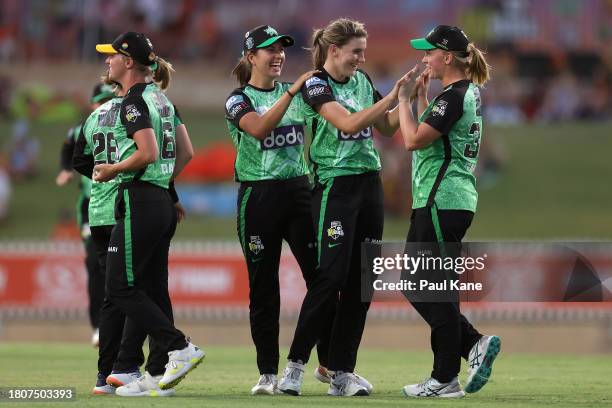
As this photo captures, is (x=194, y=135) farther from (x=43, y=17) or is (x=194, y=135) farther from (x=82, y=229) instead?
(x=82, y=229)

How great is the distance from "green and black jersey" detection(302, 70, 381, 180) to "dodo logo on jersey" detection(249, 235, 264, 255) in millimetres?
553

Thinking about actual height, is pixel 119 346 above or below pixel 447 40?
below

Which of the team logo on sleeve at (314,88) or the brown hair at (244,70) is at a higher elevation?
the brown hair at (244,70)

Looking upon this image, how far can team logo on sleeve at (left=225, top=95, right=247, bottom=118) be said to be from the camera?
8023 mm

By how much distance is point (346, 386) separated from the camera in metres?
7.96

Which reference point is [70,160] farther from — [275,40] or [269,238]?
[275,40]

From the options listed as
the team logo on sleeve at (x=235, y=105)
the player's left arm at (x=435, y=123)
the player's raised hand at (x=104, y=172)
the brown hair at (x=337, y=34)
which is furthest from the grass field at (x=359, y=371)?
the brown hair at (x=337, y=34)

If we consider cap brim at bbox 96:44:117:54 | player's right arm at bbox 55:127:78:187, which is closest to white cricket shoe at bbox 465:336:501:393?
cap brim at bbox 96:44:117:54

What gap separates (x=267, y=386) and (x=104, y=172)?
5.47ft

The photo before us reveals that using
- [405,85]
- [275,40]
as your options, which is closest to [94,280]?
[275,40]

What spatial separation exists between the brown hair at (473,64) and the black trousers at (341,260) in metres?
0.87

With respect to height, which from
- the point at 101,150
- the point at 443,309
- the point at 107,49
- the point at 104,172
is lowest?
the point at 443,309

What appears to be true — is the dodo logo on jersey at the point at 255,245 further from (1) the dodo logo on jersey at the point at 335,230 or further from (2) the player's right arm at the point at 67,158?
(2) the player's right arm at the point at 67,158

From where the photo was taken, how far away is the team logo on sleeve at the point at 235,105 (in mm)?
8023
